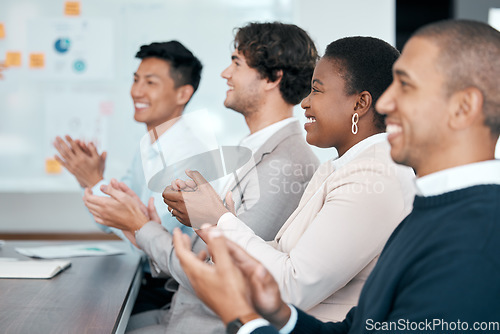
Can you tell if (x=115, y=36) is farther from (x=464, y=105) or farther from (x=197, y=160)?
(x=464, y=105)

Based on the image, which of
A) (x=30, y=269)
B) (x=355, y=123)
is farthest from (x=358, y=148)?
(x=30, y=269)

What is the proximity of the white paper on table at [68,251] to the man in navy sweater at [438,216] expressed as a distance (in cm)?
125

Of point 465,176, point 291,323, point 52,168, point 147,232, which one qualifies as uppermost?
point 465,176

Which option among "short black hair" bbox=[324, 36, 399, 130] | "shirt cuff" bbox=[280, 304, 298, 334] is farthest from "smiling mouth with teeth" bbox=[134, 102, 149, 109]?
"shirt cuff" bbox=[280, 304, 298, 334]

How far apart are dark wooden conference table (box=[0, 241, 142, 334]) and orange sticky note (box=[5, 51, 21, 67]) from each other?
1.69 metres

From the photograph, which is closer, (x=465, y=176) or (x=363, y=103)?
(x=465, y=176)

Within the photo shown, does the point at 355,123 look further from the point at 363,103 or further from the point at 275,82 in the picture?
the point at 275,82

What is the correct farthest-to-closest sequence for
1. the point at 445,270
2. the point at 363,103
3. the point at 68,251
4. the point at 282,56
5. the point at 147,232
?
the point at 68,251 → the point at 282,56 → the point at 147,232 → the point at 363,103 → the point at 445,270

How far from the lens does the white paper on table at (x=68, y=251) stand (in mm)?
1844

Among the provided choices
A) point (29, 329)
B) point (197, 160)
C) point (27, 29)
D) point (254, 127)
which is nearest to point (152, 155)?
point (197, 160)

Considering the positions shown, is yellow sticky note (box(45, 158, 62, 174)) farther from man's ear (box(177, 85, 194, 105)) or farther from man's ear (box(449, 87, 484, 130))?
man's ear (box(449, 87, 484, 130))

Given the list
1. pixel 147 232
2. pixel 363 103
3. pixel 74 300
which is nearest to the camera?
pixel 363 103

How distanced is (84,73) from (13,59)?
40cm

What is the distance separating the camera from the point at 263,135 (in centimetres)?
162
